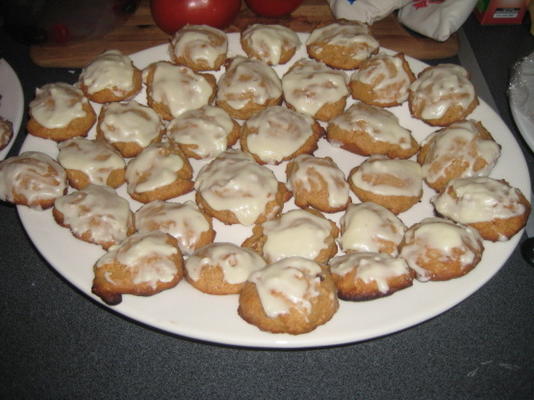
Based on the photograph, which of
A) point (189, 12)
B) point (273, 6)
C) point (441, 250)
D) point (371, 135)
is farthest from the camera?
point (273, 6)

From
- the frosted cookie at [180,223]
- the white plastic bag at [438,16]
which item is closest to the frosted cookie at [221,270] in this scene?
the frosted cookie at [180,223]

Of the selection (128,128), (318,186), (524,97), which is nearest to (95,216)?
(128,128)

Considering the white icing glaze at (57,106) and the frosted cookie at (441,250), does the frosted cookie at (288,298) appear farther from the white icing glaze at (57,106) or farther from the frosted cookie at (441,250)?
the white icing glaze at (57,106)

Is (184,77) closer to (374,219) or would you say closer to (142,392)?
(374,219)

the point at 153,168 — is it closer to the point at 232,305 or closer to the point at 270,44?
the point at 232,305

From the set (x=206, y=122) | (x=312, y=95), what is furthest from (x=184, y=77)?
(x=312, y=95)

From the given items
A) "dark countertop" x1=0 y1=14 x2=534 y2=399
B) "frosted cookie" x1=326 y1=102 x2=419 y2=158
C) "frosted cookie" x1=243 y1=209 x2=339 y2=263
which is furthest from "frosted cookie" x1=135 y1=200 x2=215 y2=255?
"frosted cookie" x1=326 y1=102 x2=419 y2=158
